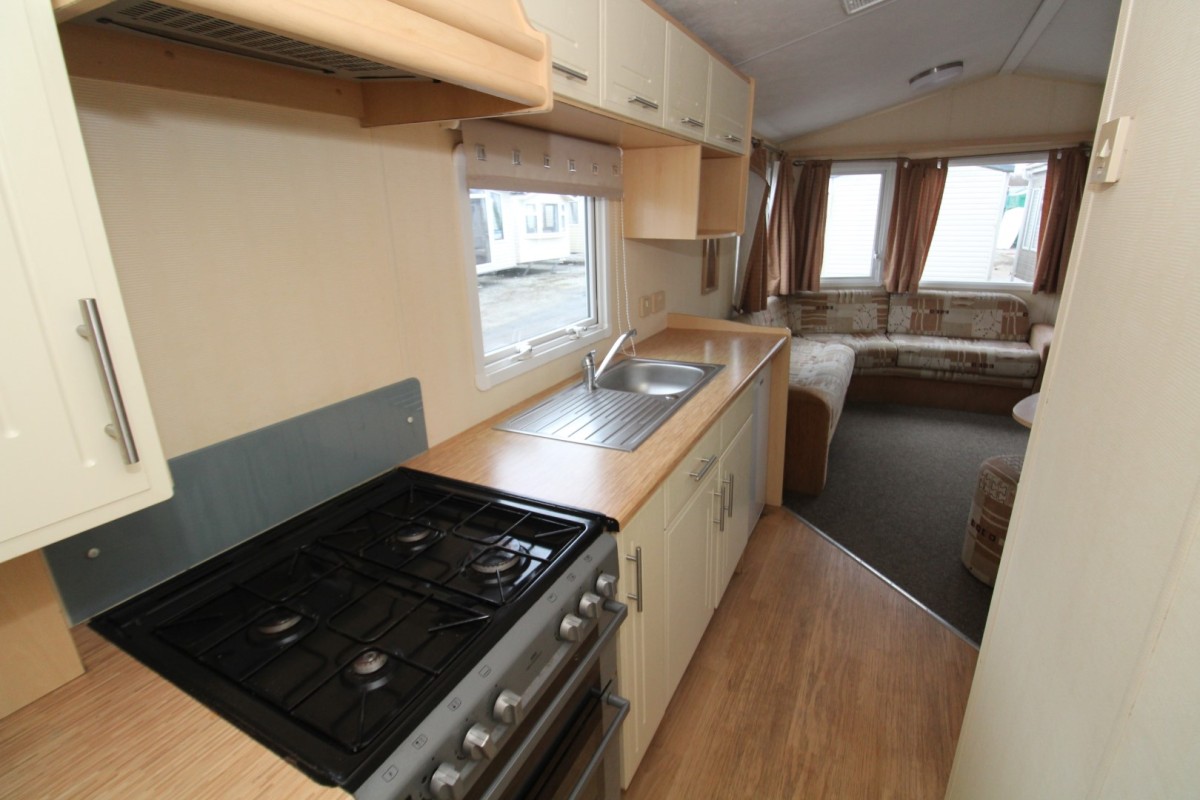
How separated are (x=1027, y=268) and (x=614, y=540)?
5.36 m

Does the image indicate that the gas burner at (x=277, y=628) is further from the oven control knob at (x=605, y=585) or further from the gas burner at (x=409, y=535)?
the oven control knob at (x=605, y=585)

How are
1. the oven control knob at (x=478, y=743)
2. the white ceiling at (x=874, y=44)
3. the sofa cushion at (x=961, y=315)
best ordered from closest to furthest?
the oven control knob at (x=478, y=743), the white ceiling at (x=874, y=44), the sofa cushion at (x=961, y=315)

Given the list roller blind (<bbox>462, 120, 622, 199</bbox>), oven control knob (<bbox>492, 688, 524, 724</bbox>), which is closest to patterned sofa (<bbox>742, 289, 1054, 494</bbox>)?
roller blind (<bbox>462, 120, 622, 199</bbox>)

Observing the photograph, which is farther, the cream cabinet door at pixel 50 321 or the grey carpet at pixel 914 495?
the grey carpet at pixel 914 495

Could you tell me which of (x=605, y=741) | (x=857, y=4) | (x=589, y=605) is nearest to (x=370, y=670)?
(x=589, y=605)

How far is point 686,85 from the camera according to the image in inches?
77.6

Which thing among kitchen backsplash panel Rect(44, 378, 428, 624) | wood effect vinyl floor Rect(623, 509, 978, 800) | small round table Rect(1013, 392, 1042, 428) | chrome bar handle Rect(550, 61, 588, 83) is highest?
chrome bar handle Rect(550, 61, 588, 83)

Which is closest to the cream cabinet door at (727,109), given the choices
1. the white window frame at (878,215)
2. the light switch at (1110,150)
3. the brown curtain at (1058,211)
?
the light switch at (1110,150)

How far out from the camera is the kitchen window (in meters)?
1.59

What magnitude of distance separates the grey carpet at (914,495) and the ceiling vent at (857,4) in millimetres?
2261

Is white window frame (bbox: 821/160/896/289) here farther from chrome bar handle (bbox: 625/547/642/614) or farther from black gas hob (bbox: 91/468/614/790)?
black gas hob (bbox: 91/468/614/790)

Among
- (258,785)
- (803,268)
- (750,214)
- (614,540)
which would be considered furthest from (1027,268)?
(258,785)

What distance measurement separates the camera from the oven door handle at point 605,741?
111 centimetres

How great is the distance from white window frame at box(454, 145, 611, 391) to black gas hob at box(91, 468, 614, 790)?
0.55m
